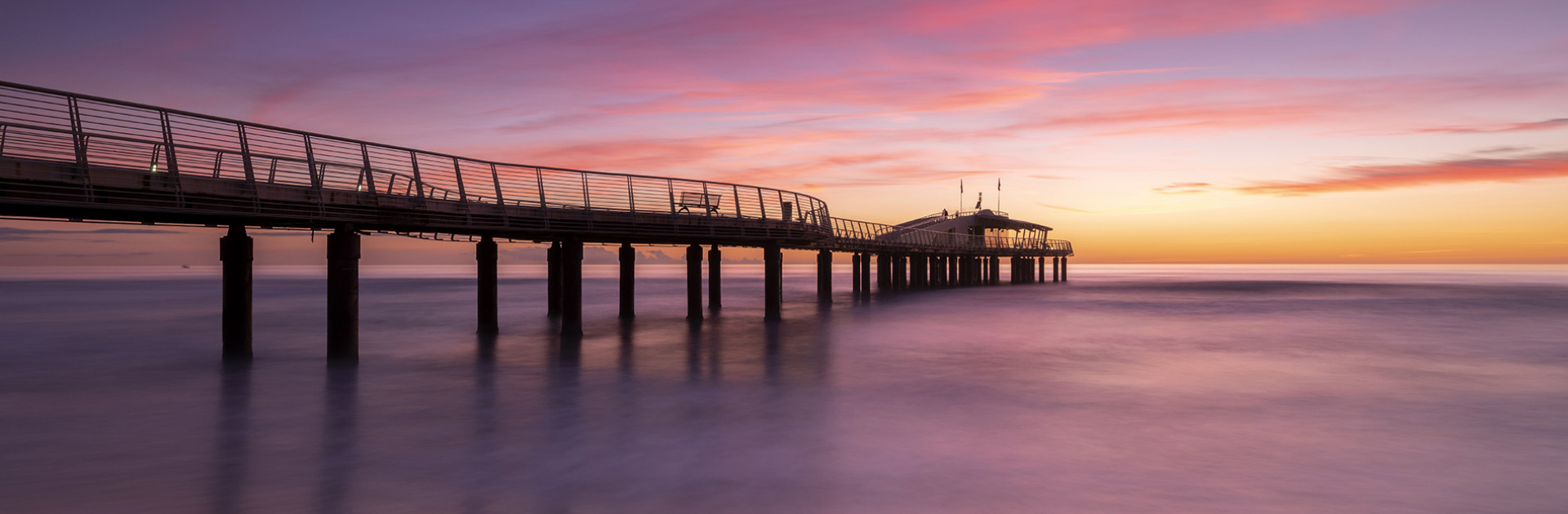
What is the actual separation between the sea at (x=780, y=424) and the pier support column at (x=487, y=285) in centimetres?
109

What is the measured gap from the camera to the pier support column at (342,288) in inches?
648

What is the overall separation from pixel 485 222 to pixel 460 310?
22.9 m

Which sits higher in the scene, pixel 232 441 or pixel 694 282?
pixel 694 282

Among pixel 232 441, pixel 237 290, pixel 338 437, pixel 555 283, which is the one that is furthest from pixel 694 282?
pixel 232 441

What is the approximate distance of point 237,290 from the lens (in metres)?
16.9

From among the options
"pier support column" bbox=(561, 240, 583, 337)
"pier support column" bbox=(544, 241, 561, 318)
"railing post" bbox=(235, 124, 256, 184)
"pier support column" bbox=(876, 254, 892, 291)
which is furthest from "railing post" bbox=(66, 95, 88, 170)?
"pier support column" bbox=(876, 254, 892, 291)

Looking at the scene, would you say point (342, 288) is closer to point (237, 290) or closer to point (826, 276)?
point (237, 290)

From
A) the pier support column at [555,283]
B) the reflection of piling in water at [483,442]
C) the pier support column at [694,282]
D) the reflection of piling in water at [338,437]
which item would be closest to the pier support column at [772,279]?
the pier support column at [694,282]

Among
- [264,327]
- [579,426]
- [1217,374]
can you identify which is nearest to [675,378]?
[579,426]

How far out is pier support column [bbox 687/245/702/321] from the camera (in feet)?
97.7

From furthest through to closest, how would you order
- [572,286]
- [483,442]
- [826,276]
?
[826,276]
[572,286]
[483,442]

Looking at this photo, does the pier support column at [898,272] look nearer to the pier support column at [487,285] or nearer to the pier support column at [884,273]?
the pier support column at [884,273]

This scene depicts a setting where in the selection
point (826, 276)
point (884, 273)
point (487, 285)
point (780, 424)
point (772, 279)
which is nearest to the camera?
point (780, 424)

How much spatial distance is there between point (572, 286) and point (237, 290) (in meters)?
8.40
